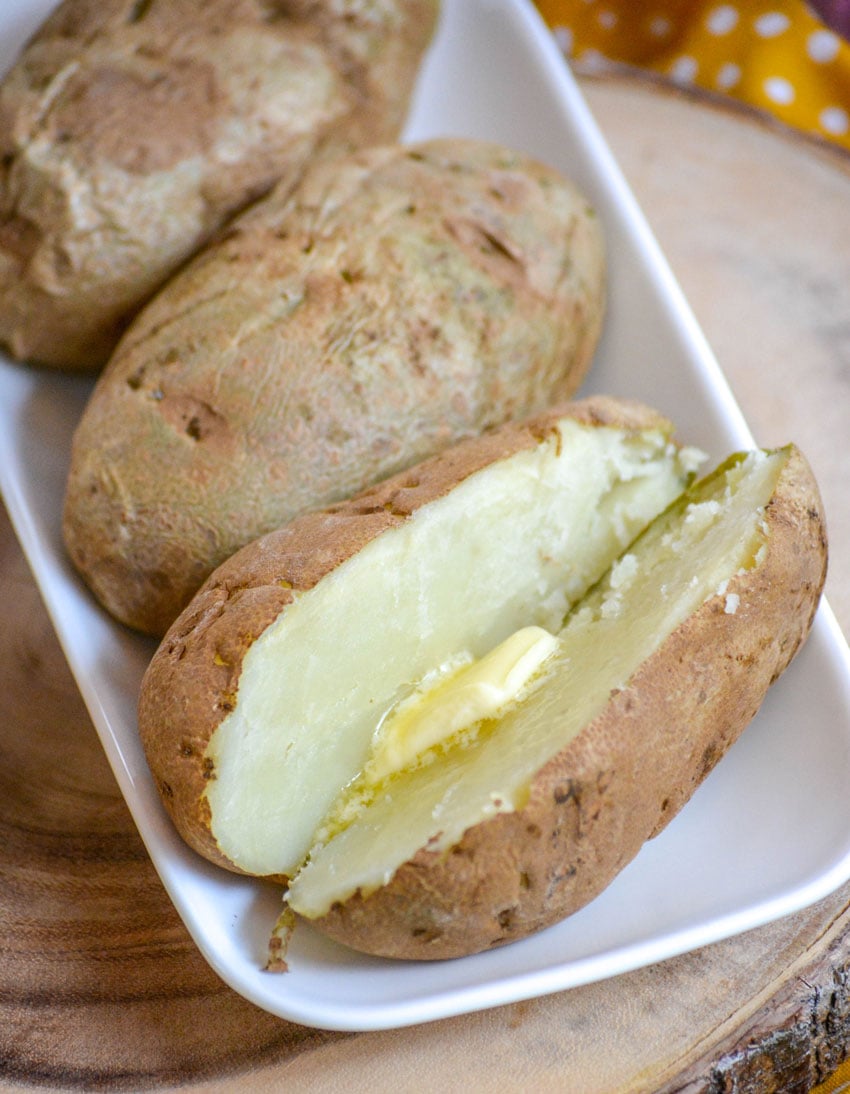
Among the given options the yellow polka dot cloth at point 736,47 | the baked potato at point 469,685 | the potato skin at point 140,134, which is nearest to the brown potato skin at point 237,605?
the baked potato at point 469,685

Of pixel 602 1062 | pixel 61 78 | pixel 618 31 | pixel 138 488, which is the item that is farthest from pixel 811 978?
pixel 618 31

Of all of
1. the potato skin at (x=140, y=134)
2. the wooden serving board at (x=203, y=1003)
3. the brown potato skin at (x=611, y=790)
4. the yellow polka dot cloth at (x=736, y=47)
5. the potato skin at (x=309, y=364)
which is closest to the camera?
the brown potato skin at (x=611, y=790)

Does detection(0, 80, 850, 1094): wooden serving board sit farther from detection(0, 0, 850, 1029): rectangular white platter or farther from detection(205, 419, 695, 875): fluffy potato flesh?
detection(205, 419, 695, 875): fluffy potato flesh

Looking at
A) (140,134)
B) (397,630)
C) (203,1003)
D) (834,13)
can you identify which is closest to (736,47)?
(834,13)

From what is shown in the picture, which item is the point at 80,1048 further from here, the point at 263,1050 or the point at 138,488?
the point at 138,488

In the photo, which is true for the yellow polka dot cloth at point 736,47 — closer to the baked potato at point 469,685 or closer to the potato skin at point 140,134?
the potato skin at point 140,134

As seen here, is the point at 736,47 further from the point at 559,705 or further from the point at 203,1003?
the point at 203,1003
